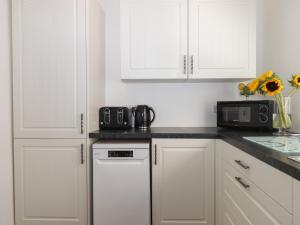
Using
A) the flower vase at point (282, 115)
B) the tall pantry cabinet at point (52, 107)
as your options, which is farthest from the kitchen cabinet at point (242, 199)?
the tall pantry cabinet at point (52, 107)

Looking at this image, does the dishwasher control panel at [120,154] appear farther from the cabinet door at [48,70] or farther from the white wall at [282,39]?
the white wall at [282,39]

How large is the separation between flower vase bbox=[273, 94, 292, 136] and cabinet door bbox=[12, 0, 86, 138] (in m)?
1.42

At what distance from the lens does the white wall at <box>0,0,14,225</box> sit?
62.1 inches

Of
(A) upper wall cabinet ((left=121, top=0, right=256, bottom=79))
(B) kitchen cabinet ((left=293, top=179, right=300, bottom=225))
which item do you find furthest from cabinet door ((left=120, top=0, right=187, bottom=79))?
(B) kitchen cabinet ((left=293, top=179, right=300, bottom=225))

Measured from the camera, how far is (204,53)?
1.86m

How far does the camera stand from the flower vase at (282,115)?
159 cm

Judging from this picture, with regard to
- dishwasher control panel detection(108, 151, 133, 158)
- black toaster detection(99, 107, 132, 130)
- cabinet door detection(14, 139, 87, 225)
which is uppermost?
black toaster detection(99, 107, 132, 130)

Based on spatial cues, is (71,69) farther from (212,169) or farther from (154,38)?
(212,169)

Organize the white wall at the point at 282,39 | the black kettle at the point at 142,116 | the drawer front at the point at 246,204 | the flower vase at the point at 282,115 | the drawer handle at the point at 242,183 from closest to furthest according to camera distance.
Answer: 1. the drawer front at the point at 246,204
2. the drawer handle at the point at 242,183
3. the flower vase at the point at 282,115
4. the white wall at the point at 282,39
5. the black kettle at the point at 142,116

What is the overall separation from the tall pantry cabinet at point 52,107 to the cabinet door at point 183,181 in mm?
545

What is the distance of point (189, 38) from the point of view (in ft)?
6.08

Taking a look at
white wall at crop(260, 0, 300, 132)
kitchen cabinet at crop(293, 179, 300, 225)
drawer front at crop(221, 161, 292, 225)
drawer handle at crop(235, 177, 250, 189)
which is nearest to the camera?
kitchen cabinet at crop(293, 179, 300, 225)

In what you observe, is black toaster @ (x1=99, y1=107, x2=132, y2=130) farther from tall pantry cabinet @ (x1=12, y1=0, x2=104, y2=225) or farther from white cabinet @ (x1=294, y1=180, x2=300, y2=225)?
white cabinet @ (x1=294, y1=180, x2=300, y2=225)

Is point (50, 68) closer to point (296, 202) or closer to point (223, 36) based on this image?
point (223, 36)
